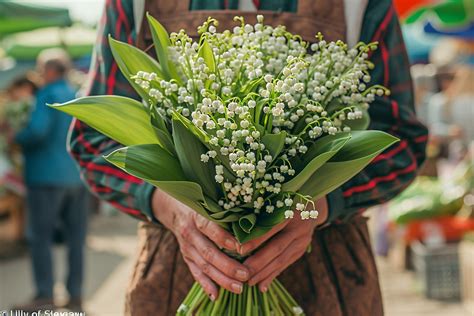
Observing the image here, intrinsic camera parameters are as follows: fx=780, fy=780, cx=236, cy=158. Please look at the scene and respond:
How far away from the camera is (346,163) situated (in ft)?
4.53

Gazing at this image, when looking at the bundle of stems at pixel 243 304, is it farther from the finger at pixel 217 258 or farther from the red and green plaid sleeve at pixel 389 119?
the red and green plaid sleeve at pixel 389 119

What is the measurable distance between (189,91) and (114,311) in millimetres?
4337

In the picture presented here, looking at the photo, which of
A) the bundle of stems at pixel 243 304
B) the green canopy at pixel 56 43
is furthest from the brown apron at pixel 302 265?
the green canopy at pixel 56 43

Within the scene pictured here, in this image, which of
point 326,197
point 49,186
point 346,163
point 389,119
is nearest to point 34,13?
point 49,186

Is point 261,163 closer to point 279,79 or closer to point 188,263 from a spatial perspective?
point 279,79

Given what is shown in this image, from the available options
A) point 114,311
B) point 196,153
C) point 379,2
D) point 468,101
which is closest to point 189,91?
point 196,153

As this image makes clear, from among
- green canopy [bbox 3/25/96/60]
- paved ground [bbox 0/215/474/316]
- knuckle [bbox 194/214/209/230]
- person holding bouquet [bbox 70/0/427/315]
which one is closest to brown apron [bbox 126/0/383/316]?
person holding bouquet [bbox 70/0/427/315]

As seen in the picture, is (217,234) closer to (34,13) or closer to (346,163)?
(346,163)

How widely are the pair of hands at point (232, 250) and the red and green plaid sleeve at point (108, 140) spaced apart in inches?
7.0

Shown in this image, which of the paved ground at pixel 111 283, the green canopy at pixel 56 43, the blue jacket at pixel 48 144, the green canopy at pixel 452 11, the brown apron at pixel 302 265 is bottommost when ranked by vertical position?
the paved ground at pixel 111 283

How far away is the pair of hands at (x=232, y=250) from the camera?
1.50m

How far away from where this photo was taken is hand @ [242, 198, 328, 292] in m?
1.52

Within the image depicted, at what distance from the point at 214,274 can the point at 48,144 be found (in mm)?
4289

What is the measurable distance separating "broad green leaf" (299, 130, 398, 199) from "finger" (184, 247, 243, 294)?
0.24 meters
